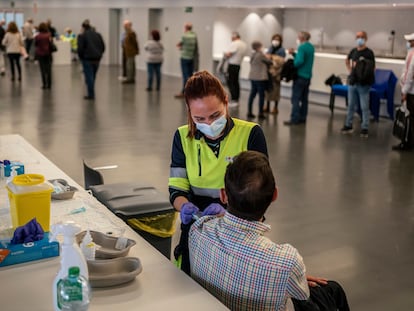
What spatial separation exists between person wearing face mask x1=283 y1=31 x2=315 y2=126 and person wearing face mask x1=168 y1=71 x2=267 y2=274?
6.95m

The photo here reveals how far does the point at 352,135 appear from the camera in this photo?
28.0 feet

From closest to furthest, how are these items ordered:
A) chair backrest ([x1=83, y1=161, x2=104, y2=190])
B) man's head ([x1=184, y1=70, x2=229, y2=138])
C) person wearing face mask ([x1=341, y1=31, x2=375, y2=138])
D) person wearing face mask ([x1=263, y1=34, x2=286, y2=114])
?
man's head ([x1=184, y1=70, x2=229, y2=138]) < chair backrest ([x1=83, y1=161, x2=104, y2=190]) < person wearing face mask ([x1=341, y1=31, x2=375, y2=138]) < person wearing face mask ([x1=263, y1=34, x2=286, y2=114])

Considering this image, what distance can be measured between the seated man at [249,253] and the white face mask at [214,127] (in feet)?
1.51

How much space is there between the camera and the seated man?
1.83 m

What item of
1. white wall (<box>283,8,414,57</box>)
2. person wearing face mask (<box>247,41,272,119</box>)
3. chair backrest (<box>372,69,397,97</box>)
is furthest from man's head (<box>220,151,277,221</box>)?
white wall (<box>283,8,414,57</box>)

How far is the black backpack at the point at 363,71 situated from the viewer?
814 centimetres

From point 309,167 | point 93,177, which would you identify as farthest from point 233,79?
point 93,177

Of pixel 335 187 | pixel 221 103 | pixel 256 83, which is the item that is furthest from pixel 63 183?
pixel 256 83

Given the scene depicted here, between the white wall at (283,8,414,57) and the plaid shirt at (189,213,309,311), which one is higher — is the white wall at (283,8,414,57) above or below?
above

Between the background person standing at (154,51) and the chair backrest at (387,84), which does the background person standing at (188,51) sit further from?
the chair backrest at (387,84)

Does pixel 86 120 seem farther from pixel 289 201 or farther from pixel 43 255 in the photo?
pixel 43 255

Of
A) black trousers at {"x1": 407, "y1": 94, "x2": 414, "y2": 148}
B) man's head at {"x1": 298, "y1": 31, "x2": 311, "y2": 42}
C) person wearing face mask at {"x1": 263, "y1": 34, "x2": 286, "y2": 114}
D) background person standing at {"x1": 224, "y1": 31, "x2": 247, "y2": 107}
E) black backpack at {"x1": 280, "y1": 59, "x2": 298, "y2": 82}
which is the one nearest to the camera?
black trousers at {"x1": 407, "y1": 94, "x2": 414, "y2": 148}

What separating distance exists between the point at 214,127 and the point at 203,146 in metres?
0.12

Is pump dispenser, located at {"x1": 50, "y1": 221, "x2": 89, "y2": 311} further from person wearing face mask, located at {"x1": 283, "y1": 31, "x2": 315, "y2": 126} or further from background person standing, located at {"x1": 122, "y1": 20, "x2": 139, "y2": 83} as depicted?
background person standing, located at {"x1": 122, "y1": 20, "x2": 139, "y2": 83}
